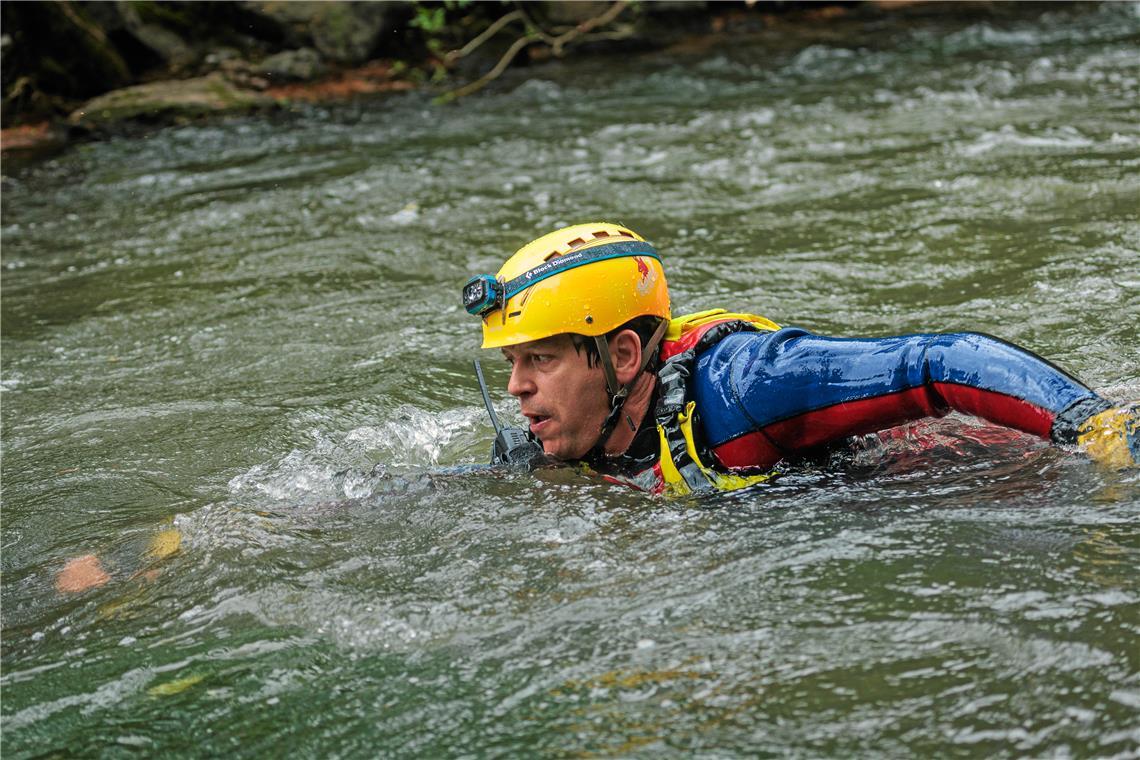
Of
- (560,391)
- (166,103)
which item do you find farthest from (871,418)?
(166,103)

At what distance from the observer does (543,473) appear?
4.69m

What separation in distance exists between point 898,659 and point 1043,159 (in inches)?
276

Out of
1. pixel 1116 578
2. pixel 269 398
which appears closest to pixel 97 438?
pixel 269 398

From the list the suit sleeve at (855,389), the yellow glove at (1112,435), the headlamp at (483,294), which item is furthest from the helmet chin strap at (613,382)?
the yellow glove at (1112,435)

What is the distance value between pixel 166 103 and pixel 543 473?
35.4ft

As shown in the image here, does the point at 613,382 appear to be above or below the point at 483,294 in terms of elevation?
below

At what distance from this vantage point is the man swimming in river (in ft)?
12.0

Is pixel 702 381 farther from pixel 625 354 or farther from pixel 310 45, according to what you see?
pixel 310 45

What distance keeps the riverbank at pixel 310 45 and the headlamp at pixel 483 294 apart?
10.1 m

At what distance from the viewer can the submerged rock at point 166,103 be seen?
13875 mm

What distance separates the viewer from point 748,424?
4.09 meters

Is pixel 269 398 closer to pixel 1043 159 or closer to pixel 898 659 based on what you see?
pixel 898 659

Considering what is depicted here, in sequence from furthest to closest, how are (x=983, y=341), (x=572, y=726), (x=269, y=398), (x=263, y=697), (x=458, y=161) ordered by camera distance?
(x=458, y=161)
(x=269, y=398)
(x=983, y=341)
(x=263, y=697)
(x=572, y=726)

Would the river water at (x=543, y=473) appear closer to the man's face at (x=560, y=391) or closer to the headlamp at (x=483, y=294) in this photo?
the man's face at (x=560, y=391)
